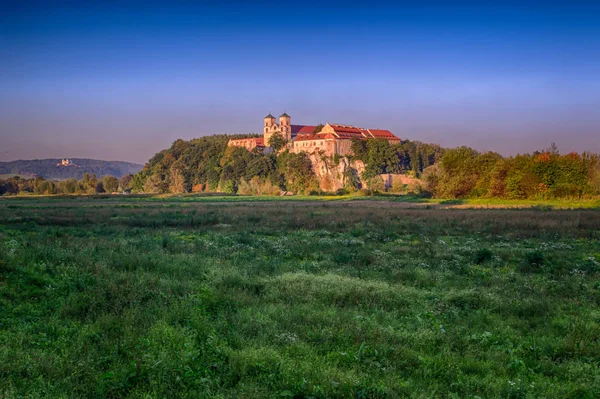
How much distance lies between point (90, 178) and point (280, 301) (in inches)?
6589

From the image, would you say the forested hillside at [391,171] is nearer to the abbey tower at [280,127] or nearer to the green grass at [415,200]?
the green grass at [415,200]

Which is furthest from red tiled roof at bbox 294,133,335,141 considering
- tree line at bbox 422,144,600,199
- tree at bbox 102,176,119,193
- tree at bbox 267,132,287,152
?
tree line at bbox 422,144,600,199

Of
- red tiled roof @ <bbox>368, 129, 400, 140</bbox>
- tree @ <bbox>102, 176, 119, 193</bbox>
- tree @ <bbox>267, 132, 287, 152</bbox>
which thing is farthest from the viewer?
red tiled roof @ <bbox>368, 129, 400, 140</bbox>

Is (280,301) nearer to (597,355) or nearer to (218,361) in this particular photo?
(218,361)

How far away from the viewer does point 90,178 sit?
16012cm

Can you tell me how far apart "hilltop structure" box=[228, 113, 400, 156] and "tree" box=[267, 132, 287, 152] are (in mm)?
2339

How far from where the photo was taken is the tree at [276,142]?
599 feet

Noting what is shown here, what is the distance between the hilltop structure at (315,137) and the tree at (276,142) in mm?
2339

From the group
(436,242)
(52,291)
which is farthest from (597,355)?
(436,242)

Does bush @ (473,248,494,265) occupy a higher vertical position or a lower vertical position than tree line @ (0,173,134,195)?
lower

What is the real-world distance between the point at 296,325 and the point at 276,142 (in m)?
176

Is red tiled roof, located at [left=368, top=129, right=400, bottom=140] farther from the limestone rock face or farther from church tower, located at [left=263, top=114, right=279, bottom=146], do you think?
church tower, located at [left=263, top=114, right=279, bottom=146]

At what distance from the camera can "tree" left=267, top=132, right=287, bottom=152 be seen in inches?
7185

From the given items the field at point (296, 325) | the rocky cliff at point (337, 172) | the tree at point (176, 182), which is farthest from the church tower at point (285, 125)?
the field at point (296, 325)
